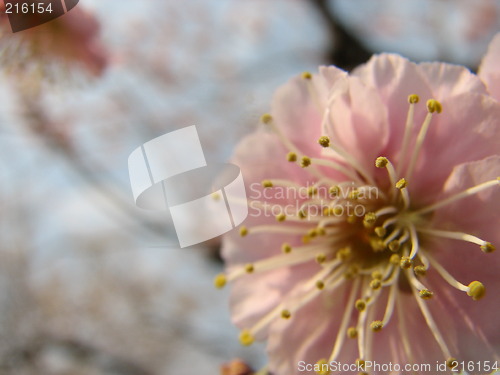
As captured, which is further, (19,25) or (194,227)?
(194,227)

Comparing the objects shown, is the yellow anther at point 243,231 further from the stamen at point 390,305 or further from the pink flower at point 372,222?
the stamen at point 390,305

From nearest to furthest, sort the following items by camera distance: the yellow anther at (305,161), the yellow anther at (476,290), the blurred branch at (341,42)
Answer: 1. the yellow anther at (476,290)
2. the yellow anther at (305,161)
3. the blurred branch at (341,42)

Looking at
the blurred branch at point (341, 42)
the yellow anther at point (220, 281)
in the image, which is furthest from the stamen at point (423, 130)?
the blurred branch at point (341, 42)

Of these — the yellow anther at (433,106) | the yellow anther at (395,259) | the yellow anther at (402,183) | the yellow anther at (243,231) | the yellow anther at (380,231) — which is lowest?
the yellow anther at (395,259)

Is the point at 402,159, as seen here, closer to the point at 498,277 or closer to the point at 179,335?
the point at 498,277

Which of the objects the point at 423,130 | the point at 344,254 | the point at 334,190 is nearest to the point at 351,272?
the point at 344,254

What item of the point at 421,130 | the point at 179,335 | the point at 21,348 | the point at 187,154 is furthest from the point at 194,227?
the point at 179,335

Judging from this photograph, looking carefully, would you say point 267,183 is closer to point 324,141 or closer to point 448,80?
point 324,141
